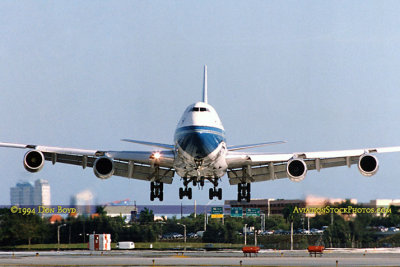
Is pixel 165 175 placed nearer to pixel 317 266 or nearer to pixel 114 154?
pixel 114 154

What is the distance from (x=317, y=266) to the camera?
163 feet

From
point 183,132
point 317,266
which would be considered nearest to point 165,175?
point 183,132

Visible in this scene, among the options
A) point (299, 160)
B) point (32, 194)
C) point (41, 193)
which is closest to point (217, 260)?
point (299, 160)

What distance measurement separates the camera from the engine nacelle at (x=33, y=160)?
157 ft

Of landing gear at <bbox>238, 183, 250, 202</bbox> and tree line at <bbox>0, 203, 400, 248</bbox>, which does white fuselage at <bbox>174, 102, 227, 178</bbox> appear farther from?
tree line at <bbox>0, 203, 400, 248</bbox>

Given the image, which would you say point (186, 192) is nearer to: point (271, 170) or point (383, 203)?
point (271, 170)

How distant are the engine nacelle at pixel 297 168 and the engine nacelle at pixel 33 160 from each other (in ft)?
54.9

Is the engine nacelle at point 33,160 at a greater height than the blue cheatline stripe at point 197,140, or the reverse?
the blue cheatline stripe at point 197,140

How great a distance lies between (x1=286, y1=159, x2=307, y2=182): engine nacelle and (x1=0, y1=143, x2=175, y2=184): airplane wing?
8129 millimetres

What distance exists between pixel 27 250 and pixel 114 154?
135ft

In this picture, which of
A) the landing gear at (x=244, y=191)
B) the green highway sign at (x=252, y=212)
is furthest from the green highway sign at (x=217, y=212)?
the landing gear at (x=244, y=191)

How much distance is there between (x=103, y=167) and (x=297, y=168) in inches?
522

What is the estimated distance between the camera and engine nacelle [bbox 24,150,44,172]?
47844mm

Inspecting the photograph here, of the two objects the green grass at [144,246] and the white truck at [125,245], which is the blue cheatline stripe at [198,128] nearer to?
the green grass at [144,246]
